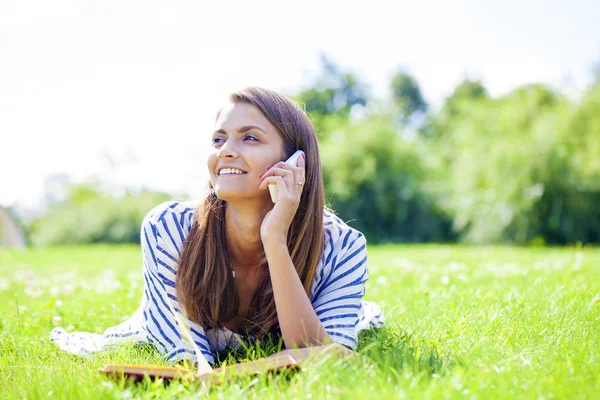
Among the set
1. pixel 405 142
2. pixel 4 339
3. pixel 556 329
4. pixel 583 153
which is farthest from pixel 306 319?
pixel 405 142

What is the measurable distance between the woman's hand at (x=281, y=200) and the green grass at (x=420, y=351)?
0.58 meters

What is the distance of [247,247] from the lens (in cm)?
317

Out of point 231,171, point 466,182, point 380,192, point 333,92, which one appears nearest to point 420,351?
point 231,171

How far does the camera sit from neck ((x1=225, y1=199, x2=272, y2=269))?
10.00ft

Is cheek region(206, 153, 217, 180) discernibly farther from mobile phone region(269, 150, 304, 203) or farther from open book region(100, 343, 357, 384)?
open book region(100, 343, 357, 384)

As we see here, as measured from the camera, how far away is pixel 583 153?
1675 centimetres

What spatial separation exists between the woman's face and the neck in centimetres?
11

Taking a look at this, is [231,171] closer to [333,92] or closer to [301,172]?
[301,172]

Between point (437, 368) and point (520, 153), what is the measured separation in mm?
14640

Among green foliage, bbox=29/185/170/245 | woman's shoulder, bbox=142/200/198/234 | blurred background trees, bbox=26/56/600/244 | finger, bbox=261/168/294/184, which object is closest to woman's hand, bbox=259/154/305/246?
finger, bbox=261/168/294/184

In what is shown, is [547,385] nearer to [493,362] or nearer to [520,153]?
[493,362]

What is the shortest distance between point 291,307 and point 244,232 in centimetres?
58

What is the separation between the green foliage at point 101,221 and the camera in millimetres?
22984

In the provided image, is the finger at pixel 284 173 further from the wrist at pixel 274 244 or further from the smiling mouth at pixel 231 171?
the wrist at pixel 274 244
